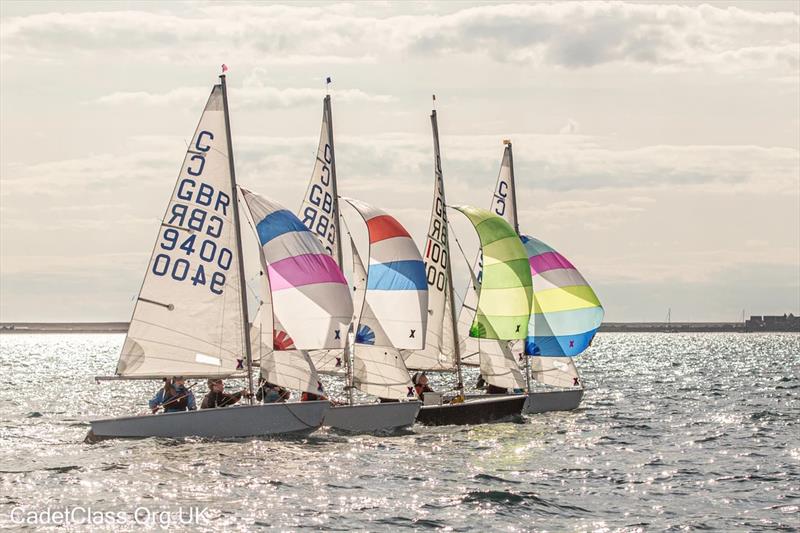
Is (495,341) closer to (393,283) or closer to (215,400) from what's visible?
(393,283)

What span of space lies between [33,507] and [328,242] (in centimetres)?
1664

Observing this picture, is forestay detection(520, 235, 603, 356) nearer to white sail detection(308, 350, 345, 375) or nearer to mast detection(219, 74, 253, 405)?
white sail detection(308, 350, 345, 375)

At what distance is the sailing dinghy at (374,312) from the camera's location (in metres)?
33.6

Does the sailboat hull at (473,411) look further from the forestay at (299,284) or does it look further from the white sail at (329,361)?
the forestay at (299,284)

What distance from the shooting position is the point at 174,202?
30000 mm

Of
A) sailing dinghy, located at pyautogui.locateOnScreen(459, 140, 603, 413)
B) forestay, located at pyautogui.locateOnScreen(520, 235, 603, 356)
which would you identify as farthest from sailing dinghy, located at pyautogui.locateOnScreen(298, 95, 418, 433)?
forestay, located at pyautogui.locateOnScreen(520, 235, 603, 356)

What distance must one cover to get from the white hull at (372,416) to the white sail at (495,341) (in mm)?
6817

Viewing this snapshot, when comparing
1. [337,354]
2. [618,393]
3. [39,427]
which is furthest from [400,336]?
[618,393]

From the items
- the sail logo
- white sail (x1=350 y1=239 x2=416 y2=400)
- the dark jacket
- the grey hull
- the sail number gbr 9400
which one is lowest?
the grey hull

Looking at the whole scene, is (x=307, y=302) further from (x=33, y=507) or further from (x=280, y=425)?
(x=33, y=507)

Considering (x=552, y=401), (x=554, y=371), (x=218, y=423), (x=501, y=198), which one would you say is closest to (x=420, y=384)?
(x=552, y=401)

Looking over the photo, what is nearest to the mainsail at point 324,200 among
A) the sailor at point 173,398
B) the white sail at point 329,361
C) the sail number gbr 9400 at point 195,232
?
the white sail at point 329,361

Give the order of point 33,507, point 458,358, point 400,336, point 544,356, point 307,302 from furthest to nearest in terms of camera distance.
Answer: point 544,356 < point 458,358 < point 400,336 < point 307,302 < point 33,507

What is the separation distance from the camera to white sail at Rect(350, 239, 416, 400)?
3419 centimetres
